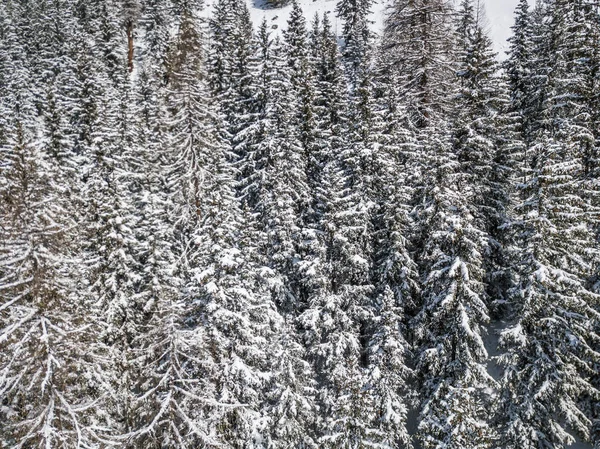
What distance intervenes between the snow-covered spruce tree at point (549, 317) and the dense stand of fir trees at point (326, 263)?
103mm

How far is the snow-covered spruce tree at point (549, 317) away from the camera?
698 inches

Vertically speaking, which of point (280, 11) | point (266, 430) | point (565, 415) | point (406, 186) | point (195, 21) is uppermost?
point (280, 11)

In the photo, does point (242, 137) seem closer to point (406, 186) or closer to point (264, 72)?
point (264, 72)

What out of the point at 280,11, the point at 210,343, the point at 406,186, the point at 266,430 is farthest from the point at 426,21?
the point at 280,11

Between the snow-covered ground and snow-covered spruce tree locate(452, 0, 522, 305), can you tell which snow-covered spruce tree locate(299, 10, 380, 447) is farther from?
the snow-covered ground

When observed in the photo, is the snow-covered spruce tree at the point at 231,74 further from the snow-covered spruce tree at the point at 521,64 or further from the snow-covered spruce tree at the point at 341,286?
the snow-covered spruce tree at the point at 521,64

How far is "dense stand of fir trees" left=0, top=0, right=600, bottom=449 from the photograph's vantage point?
13.5 meters

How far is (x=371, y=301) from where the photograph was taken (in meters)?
24.1

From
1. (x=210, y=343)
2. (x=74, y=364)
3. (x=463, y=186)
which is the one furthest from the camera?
(x=463, y=186)

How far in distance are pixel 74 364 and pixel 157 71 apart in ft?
144

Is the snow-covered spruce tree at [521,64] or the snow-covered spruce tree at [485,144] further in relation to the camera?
the snow-covered spruce tree at [521,64]

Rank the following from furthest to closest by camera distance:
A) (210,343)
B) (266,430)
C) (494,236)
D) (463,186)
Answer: (494,236)
(463,186)
(266,430)
(210,343)

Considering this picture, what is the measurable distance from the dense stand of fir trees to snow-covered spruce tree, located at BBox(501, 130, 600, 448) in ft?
0.34

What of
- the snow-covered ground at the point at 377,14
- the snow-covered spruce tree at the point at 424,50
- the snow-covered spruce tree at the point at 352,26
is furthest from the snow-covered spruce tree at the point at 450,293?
the snow-covered ground at the point at 377,14
